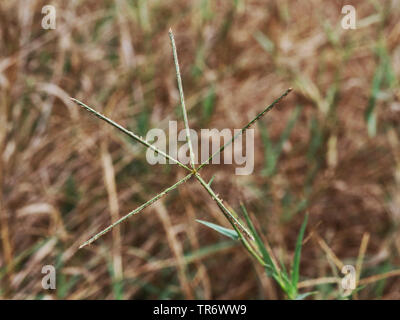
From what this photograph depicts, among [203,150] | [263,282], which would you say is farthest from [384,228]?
[203,150]

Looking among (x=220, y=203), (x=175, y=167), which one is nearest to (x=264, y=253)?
(x=220, y=203)

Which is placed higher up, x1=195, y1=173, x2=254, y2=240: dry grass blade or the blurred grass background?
the blurred grass background

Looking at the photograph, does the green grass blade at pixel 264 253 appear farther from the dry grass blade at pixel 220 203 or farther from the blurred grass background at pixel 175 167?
the blurred grass background at pixel 175 167

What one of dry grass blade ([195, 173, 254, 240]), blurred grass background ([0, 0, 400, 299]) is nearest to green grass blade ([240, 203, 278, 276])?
dry grass blade ([195, 173, 254, 240])

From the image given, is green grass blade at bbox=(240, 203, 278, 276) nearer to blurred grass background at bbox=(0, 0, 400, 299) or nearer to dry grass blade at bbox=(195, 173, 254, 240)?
dry grass blade at bbox=(195, 173, 254, 240)

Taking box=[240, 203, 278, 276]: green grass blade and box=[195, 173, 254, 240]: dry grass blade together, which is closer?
box=[195, 173, 254, 240]: dry grass blade

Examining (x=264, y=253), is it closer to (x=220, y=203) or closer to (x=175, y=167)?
(x=220, y=203)

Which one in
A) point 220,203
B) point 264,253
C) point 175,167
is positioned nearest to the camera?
point 220,203
